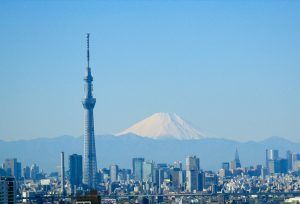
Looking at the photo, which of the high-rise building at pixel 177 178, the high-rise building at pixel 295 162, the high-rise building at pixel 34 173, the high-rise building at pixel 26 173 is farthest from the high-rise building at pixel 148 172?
the high-rise building at pixel 295 162

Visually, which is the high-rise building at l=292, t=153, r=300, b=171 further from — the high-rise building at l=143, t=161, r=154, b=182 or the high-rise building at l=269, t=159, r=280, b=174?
the high-rise building at l=143, t=161, r=154, b=182

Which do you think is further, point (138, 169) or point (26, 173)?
point (138, 169)

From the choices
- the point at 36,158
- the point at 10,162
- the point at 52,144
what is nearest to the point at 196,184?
the point at 10,162

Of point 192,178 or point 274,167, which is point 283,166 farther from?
point 192,178

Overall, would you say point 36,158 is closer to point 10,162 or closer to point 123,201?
point 10,162

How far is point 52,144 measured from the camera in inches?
6983

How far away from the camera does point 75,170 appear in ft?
344

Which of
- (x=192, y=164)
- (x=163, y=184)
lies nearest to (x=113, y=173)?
(x=192, y=164)

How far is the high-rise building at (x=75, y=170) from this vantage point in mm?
100450

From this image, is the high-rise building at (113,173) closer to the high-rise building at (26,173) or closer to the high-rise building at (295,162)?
the high-rise building at (26,173)

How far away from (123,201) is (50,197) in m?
4.41

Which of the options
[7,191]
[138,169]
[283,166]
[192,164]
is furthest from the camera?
[283,166]

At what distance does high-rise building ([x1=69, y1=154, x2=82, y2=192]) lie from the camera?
10045 centimetres

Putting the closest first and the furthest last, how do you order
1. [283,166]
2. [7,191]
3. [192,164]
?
1. [7,191]
2. [192,164]
3. [283,166]
